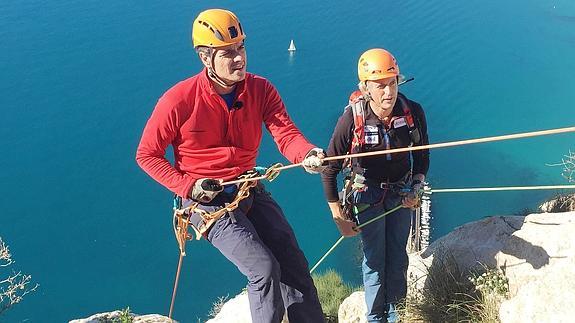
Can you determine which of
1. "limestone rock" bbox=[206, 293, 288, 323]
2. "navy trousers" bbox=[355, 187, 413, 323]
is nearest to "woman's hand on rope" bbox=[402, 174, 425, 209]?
"navy trousers" bbox=[355, 187, 413, 323]

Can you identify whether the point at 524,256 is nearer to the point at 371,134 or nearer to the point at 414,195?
the point at 414,195

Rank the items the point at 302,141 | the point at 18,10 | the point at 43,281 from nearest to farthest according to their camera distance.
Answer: the point at 302,141 < the point at 43,281 < the point at 18,10

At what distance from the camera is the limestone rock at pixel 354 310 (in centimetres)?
378

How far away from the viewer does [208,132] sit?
2.75 metres

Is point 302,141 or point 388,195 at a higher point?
point 302,141

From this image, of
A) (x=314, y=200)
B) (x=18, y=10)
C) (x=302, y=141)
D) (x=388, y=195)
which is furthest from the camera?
(x=18, y=10)

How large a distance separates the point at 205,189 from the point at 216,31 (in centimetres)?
75

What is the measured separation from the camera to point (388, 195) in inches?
120

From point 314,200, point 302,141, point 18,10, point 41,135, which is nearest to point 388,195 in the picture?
point 302,141

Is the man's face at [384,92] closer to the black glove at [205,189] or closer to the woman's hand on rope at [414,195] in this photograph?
the woman's hand on rope at [414,195]

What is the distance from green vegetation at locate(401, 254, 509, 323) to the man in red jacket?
661mm

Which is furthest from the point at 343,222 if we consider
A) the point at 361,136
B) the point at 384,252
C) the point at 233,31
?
the point at 233,31

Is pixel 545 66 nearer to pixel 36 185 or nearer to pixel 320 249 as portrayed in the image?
pixel 320 249

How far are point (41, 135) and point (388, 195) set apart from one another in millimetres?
15878
